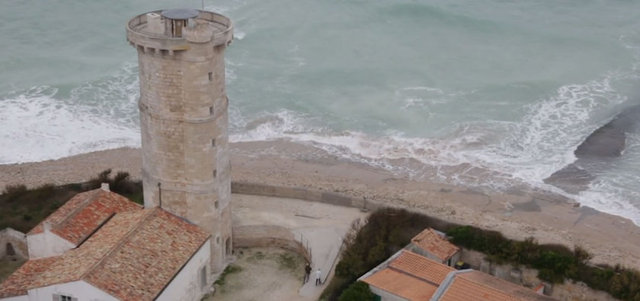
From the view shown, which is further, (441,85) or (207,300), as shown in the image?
(441,85)

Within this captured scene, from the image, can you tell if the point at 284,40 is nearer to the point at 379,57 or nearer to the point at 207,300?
the point at 379,57

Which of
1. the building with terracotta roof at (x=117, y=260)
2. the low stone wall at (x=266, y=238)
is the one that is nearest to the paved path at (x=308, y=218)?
the low stone wall at (x=266, y=238)

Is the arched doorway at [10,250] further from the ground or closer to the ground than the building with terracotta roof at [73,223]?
closer to the ground

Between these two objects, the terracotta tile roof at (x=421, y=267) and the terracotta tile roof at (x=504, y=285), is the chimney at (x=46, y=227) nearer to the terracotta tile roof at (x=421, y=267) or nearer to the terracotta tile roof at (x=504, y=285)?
the terracotta tile roof at (x=421, y=267)

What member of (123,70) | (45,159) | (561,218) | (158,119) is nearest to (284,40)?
(123,70)

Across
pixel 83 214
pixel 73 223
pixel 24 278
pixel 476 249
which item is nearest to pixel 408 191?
pixel 476 249

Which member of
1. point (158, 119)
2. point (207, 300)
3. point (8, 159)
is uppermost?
point (158, 119)
